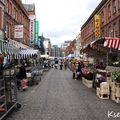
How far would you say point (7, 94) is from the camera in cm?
1047

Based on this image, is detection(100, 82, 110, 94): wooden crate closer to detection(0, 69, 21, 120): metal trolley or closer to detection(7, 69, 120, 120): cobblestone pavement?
detection(7, 69, 120, 120): cobblestone pavement

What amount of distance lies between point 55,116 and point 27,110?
1.55m

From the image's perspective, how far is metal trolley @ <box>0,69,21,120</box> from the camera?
9.27m

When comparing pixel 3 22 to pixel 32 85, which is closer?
pixel 32 85

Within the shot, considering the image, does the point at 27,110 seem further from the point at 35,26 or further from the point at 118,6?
the point at 35,26

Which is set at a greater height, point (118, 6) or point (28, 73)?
point (118, 6)

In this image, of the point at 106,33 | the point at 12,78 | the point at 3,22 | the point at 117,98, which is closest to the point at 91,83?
the point at 117,98

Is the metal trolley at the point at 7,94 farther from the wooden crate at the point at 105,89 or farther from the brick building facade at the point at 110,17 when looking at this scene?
the brick building facade at the point at 110,17

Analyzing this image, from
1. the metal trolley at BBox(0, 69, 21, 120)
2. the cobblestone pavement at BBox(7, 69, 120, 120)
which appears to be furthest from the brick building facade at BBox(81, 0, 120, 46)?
the metal trolley at BBox(0, 69, 21, 120)

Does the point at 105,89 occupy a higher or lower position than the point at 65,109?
higher

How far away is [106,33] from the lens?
4028cm

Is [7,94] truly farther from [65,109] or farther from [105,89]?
[105,89]

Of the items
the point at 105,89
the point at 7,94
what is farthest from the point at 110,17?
the point at 7,94

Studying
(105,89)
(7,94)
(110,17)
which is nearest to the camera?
(7,94)
